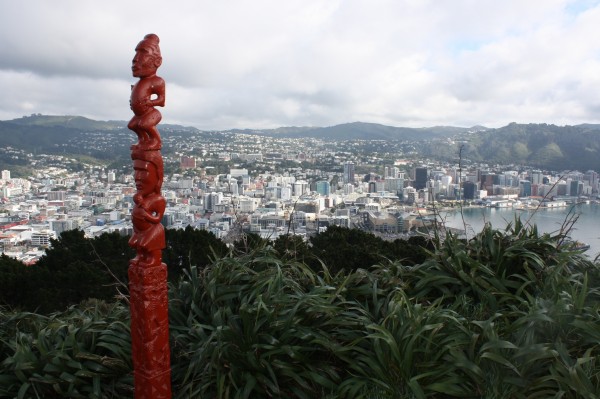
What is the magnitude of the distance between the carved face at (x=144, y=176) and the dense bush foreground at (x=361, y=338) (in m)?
0.83

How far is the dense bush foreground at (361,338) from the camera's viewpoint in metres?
2.14

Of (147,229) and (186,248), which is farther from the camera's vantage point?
(186,248)

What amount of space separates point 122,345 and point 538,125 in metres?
24.7

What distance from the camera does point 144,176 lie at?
2.14 meters

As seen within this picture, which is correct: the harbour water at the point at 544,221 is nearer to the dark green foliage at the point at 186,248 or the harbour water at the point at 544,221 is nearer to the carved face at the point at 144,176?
the carved face at the point at 144,176

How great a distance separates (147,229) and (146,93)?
61 cm

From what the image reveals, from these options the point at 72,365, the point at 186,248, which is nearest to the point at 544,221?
the point at 72,365

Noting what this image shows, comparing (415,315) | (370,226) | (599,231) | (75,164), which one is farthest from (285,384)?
(75,164)

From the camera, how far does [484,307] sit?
2822 millimetres

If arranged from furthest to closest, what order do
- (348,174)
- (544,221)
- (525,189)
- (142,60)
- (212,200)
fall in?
(348,174) → (212,200) → (525,189) → (544,221) → (142,60)

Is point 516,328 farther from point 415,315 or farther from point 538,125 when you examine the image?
point 538,125

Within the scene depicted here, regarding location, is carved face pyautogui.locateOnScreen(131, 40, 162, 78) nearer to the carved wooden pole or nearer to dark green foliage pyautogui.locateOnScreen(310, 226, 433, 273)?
the carved wooden pole

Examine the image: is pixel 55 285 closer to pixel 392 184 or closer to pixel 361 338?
pixel 361 338

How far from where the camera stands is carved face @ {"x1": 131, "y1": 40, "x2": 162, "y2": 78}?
2092 millimetres
